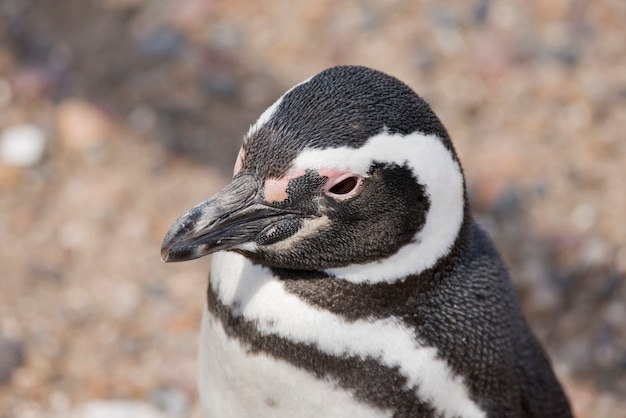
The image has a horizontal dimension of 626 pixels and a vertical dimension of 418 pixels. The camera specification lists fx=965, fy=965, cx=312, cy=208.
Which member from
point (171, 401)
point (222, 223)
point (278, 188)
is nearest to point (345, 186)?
point (278, 188)

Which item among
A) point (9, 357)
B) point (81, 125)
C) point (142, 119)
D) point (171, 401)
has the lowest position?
point (9, 357)

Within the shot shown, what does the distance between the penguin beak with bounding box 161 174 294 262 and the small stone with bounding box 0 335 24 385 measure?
3.76 feet

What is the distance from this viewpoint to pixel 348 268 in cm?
167

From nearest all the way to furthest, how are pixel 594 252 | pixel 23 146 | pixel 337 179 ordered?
pixel 337 179 < pixel 594 252 < pixel 23 146

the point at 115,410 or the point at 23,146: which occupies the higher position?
the point at 23,146

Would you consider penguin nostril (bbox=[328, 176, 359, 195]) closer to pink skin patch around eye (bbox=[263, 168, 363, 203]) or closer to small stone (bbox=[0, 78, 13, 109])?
pink skin patch around eye (bbox=[263, 168, 363, 203])

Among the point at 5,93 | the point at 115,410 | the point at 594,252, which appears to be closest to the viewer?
the point at 115,410

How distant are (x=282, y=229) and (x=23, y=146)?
173cm

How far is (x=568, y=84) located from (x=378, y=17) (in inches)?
27.1

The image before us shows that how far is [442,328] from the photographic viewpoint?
175cm

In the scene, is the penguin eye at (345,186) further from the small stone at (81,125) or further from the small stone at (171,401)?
the small stone at (81,125)

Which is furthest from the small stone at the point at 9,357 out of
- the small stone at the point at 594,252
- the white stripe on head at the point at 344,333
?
the small stone at the point at 594,252

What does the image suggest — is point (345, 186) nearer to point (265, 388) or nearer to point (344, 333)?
point (344, 333)

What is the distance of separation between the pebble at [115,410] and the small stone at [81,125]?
3.02 feet
